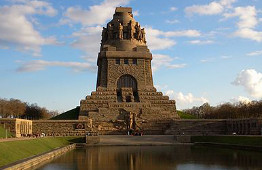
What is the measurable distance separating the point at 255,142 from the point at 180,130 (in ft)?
79.8

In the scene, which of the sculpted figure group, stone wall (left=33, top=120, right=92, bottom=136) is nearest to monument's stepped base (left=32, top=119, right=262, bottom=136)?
stone wall (left=33, top=120, right=92, bottom=136)

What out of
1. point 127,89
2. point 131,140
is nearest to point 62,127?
point 131,140

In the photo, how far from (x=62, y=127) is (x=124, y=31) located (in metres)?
28.4

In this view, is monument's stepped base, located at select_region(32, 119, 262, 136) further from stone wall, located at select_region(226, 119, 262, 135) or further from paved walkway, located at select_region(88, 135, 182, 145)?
paved walkway, located at select_region(88, 135, 182, 145)

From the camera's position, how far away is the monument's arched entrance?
233 feet

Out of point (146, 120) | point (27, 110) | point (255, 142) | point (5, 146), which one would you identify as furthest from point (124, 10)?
point (5, 146)

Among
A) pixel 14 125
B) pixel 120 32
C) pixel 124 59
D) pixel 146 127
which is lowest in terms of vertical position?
pixel 146 127

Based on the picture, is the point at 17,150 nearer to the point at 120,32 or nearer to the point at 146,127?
the point at 146,127

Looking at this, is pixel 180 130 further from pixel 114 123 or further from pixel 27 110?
pixel 27 110

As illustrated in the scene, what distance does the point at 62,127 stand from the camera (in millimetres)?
59938

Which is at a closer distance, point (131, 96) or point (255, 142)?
point (255, 142)

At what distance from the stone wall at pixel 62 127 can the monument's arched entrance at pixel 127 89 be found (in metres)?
12.6

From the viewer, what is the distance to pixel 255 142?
119 ft

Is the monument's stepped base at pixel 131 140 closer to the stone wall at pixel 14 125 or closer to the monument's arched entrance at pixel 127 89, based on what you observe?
the stone wall at pixel 14 125
